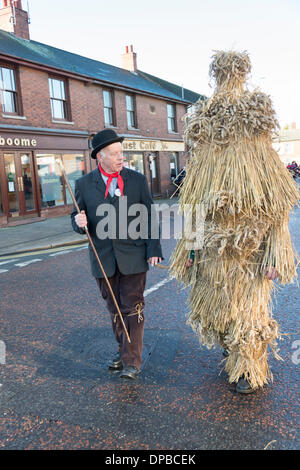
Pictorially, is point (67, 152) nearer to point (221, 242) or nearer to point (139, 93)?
point (139, 93)

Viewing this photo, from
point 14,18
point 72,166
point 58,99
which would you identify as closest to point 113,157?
point 72,166

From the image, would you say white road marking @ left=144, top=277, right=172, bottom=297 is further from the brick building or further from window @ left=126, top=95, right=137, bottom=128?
window @ left=126, top=95, right=137, bottom=128

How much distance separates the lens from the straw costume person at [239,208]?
102 inches

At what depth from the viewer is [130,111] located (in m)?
20.7

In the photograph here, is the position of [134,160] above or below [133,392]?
above

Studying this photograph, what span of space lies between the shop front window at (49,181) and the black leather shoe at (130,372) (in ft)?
42.7

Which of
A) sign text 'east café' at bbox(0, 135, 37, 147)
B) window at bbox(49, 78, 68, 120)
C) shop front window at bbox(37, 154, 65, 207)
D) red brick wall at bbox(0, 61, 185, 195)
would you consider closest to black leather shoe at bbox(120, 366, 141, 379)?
red brick wall at bbox(0, 61, 185, 195)

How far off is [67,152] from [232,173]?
14.5 metres

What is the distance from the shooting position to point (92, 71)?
19.0 m

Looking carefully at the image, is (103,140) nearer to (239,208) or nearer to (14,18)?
(239,208)

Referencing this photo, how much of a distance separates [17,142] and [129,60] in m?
14.6

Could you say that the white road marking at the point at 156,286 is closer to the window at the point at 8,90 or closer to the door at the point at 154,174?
the window at the point at 8,90

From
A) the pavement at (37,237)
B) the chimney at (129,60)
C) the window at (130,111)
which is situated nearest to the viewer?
the pavement at (37,237)

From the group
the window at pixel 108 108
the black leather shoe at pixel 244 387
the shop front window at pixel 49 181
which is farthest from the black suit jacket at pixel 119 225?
the window at pixel 108 108
